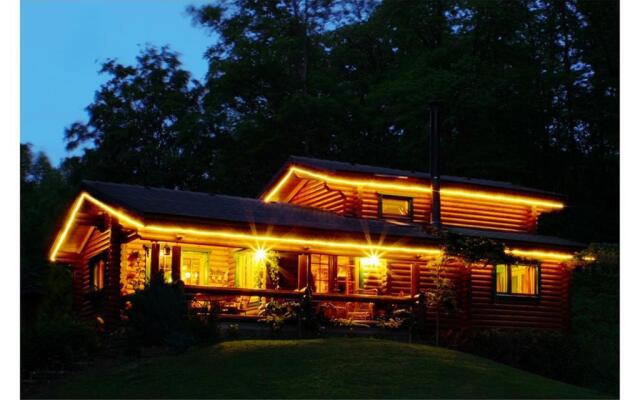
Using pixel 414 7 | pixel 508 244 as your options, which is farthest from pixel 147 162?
pixel 508 244

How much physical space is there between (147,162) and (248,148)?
5312mm

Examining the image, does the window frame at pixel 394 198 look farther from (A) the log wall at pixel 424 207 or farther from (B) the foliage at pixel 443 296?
(B) the foliage at pixel 443 296

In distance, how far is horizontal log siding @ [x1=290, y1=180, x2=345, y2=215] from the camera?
1309 inches

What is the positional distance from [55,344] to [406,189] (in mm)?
14734

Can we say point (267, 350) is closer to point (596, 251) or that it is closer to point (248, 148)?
point (596, 251)

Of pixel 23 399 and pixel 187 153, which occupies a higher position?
pixel 187 153

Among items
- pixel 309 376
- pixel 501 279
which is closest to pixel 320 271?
pixel 501 279

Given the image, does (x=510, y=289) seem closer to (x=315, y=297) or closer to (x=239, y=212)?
(x=315, y=297)

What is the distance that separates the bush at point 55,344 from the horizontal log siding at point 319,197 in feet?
37.7

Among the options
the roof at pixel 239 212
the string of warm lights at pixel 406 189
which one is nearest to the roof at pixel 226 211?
the roof at pixel 239 212

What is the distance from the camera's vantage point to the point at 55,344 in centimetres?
2280

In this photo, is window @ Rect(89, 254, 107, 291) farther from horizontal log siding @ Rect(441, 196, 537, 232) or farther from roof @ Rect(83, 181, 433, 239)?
horizontal log siding @ Rect(441, 196, 537, 232)

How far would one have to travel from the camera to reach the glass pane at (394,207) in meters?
33.7
